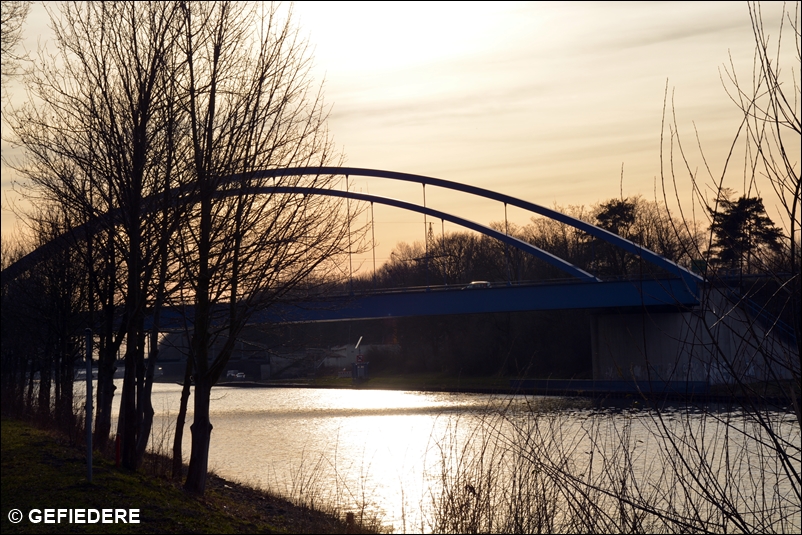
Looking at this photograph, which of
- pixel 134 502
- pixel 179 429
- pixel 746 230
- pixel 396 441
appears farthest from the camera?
pixel 396 441

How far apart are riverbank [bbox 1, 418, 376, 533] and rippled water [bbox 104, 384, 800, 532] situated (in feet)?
2.20

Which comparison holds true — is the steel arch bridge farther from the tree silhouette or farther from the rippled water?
the tree silhouette

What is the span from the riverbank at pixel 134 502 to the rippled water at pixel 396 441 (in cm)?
67

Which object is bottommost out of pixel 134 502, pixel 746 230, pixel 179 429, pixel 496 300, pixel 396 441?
pixel 396 441

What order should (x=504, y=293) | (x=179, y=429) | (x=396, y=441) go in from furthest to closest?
(x=504, y=293) → (x=396, y=441) → (x=179, y=429)

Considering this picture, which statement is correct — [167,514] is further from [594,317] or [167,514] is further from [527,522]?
[594,317]

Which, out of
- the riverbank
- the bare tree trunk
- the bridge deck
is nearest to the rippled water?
the riverbank

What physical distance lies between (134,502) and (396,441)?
38.4ft

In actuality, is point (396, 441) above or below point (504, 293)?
below

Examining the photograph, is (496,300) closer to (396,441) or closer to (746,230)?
(396,441)

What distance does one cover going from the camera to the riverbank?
29.7ft

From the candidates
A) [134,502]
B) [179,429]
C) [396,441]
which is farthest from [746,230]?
[396,441]

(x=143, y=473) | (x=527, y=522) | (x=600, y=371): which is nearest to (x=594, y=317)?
(x=600, y=371)

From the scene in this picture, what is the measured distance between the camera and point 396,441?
21.0m
